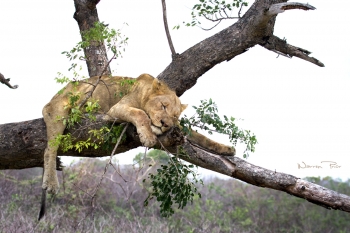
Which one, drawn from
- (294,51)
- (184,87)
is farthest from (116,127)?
(294,51)

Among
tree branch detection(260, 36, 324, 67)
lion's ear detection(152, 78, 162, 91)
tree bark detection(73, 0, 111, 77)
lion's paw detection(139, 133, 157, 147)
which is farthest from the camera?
tree bark detection(73, 0, 111, 77)

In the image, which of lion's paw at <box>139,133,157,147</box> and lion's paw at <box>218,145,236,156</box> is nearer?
lion's paw at <box>139,133,157,147</box>

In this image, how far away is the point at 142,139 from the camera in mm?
5242

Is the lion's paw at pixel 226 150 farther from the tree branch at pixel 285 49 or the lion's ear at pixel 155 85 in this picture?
the tree branch at pixel 285 49

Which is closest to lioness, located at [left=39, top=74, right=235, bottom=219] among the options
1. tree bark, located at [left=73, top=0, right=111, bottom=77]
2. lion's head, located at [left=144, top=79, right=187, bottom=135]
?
lion's head, located at [left=144, top=79, right=187, bottom=135]

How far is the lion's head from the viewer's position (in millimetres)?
5355

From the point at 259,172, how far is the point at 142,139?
2309 millimetres

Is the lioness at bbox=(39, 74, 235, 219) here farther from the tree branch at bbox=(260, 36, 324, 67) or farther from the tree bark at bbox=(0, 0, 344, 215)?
the tree branch at bbox=(260, 36, 324, 67)

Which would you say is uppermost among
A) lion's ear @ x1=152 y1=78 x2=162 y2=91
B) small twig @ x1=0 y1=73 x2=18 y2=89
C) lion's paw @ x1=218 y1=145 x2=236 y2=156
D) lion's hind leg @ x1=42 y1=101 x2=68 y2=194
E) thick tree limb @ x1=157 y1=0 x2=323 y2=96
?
thick tree limb @ x1=157 y1=0 x2=323 y2=96

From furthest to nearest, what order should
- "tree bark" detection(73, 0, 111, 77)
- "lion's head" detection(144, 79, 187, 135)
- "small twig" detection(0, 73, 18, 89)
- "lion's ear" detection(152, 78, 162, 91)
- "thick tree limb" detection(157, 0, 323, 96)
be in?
"small twig" detection(0, 73, 18, 89) < "tree bark" detection(73, 0, 111, 77) < "thick tree limb" detection(157, 0, 323, 96) < "lion's ear" detection(152, 78, 162, 91) < "lion's head" detection(144, 79, 187, 135)

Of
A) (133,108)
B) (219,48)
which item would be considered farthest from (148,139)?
(219,48)

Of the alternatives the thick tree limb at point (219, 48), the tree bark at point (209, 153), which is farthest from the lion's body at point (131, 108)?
the thick tree limb at point (219, 48)

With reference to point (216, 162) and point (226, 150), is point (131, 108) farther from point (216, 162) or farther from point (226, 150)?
point (226, 150)

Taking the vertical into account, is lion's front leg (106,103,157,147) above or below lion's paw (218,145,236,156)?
below
